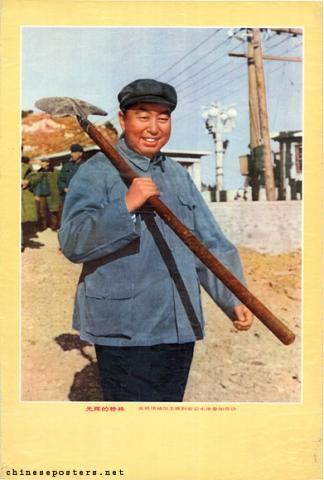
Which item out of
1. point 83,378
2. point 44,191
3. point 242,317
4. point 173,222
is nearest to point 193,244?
point 173,222

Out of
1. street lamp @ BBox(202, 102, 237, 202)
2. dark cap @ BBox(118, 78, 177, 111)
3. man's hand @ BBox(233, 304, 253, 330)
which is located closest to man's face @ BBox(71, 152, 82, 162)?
dark cap @ BBox(118, 78, 177, 111)

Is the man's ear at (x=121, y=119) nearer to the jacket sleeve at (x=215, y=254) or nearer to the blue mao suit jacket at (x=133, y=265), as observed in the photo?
the blue mao suit jacket at (x=133, y=265)

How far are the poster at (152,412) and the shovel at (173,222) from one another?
0.70 feet

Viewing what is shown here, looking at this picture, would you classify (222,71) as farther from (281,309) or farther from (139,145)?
(281,309)

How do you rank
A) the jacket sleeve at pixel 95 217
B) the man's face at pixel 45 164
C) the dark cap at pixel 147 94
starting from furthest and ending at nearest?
the man's face at pixel 45 164 → the dark cap at pixel 147 94 → the jacket sleeve at pixel 95 217

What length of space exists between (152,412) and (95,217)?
1.16m

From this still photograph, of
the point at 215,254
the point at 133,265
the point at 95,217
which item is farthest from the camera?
the point at 215,254

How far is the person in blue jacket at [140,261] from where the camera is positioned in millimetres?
2678

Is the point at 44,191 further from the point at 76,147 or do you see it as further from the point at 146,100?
the point at 146,100

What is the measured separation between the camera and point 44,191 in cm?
285

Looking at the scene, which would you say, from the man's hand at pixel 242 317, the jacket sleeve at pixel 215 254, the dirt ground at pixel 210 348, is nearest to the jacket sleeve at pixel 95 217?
the dirt ground at pixel 210 348

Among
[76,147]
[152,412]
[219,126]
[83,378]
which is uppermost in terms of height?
[219,126]

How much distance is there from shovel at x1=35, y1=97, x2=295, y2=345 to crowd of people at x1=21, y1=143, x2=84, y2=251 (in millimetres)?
175

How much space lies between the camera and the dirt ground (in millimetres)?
2863
